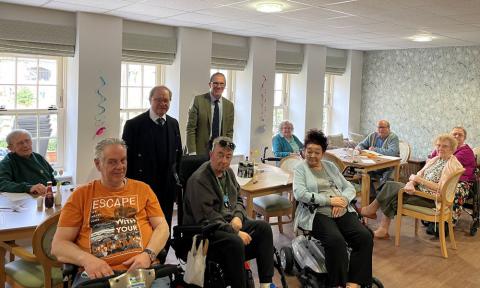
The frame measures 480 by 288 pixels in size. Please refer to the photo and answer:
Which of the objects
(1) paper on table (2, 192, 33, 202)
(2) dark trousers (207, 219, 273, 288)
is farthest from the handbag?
(1) paper on table (2, 192, 33, 202)

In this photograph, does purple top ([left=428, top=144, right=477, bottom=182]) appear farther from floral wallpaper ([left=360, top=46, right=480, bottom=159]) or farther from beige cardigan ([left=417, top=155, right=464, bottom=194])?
floral wallpaper ([left=360, top=46, right=480, bottom=159])

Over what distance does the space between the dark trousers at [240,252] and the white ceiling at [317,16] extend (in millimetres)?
2013

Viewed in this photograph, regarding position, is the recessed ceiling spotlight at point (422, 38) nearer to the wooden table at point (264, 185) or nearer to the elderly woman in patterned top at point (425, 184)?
the elderly woman in patterned top at point (425, 184)

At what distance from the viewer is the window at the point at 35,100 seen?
4.56 meters

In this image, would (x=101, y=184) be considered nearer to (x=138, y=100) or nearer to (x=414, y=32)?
(x=138, y=100)

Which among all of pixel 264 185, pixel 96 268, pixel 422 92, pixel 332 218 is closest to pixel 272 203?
pixel 264 185

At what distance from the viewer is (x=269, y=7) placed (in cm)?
389

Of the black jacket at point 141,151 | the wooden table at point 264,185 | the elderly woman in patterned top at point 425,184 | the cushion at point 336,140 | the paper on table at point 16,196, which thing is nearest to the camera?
the paper on table at point 16,196

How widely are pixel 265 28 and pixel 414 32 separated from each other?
5.92 feet

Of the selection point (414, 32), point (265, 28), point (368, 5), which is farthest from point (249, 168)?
point (414, 32)

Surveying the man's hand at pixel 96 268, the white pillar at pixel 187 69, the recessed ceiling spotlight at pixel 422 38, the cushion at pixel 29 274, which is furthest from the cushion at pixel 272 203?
the recessed ceiling spotlight at pixel 422 38

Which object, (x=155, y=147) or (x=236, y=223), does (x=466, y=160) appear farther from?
(x=155, y=147)

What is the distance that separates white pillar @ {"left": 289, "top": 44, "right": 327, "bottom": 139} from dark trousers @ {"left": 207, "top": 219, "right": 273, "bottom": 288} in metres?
4.68

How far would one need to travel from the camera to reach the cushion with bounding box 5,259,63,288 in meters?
2.33
